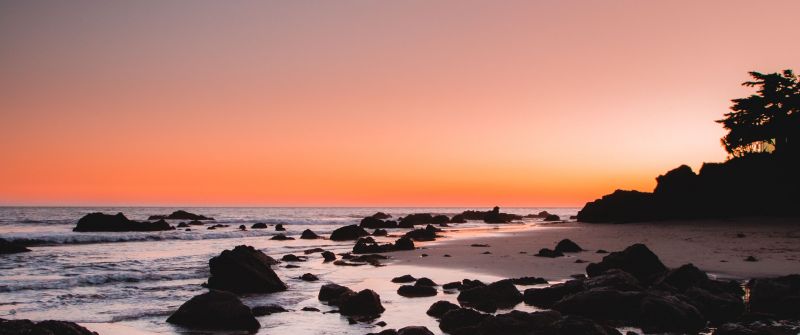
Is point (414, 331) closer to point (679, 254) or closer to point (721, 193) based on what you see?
point (679, 254)

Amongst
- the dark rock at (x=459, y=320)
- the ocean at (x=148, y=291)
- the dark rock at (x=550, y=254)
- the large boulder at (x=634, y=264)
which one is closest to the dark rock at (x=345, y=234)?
the ocean at (x=148, y=291)

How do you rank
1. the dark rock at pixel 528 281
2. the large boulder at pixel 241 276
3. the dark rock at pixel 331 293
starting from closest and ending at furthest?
1. the dark rock at pixel 331 293
2. the dark rock at pixel 528 281
3. the large boulder at pixel 241 276

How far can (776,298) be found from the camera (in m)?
11.3

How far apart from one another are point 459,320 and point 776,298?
6.79 meters

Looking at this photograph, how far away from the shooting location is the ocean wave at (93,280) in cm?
1617

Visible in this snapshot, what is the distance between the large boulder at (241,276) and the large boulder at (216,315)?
177 inches

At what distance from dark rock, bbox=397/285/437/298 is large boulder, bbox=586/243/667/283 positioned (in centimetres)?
521

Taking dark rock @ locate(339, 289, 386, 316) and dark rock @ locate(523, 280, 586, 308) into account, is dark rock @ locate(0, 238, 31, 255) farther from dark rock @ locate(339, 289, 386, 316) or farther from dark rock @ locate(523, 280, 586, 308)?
dark rock @ locate(523, 280, 586, 308)

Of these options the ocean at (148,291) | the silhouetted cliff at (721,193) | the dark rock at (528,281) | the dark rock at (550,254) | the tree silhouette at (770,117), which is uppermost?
the tree silhouette at (770,117)

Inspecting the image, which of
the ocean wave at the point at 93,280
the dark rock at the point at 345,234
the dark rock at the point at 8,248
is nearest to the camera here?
the ocean wave at the point at 93,280

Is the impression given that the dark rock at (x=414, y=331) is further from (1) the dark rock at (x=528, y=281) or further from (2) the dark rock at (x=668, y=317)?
(1) the dark rock at (x=528, y=281)

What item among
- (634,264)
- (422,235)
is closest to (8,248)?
(422,235)

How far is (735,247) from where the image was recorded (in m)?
24.5

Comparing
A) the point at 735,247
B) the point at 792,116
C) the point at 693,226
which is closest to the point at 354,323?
the point at 735,247
